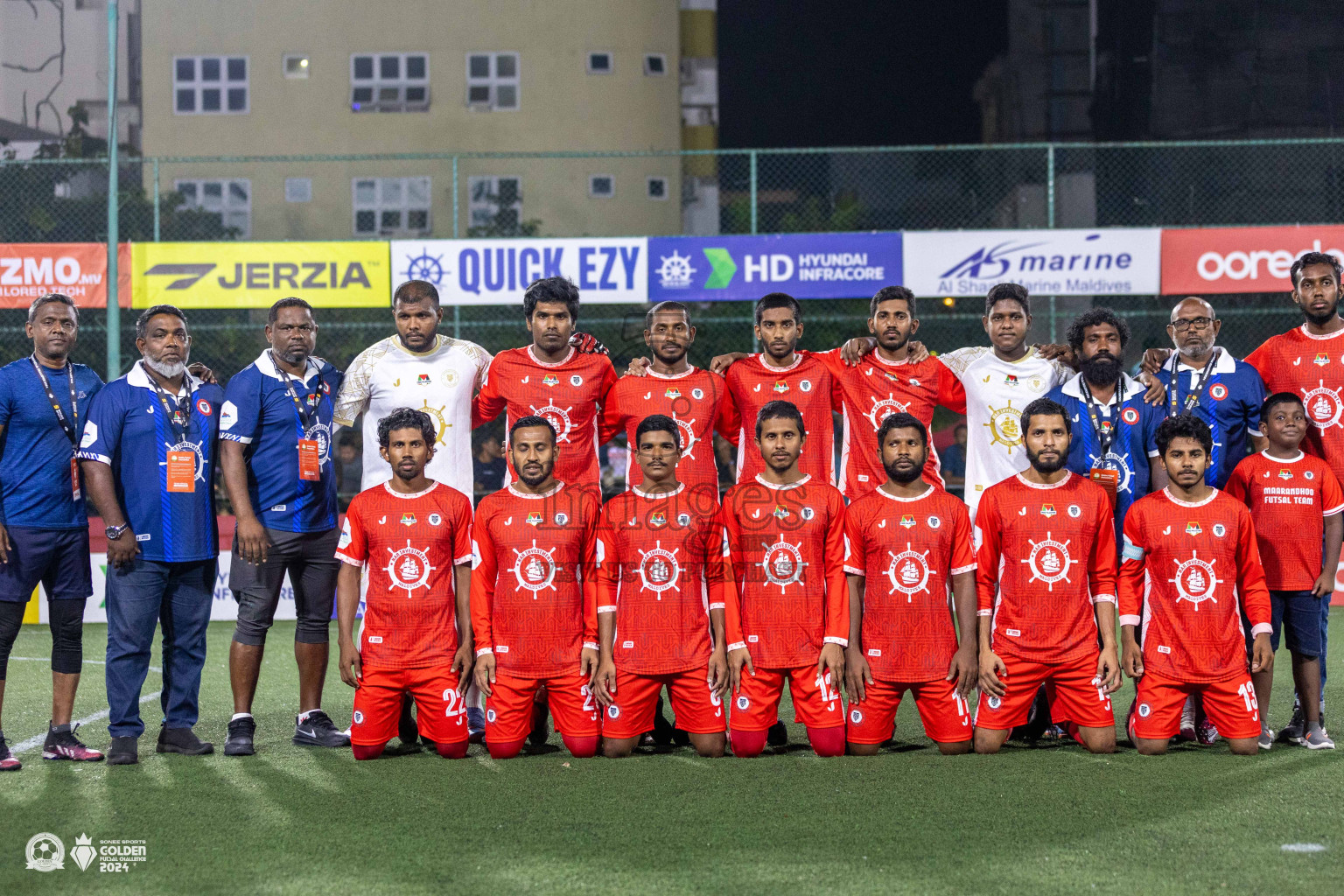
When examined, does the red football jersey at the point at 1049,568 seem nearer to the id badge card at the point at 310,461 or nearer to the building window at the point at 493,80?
the id badge card at the point at 310,461

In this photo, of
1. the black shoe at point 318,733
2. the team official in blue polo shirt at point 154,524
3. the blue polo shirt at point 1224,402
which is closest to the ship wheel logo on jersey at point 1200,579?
the blue polo shirt at point 1224,402

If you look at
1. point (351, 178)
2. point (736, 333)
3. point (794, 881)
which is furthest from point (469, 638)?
point (351, 178)

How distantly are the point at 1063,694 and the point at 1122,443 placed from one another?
123 centimetres

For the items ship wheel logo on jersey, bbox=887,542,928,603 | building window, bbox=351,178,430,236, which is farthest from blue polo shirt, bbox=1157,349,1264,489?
building window, bbox=351,178,430,236

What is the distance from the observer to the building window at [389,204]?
84.3 ft

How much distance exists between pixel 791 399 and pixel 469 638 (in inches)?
75.0

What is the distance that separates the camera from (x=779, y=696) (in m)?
5.63

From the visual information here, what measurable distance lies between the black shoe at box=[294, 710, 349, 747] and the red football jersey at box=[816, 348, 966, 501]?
265cm

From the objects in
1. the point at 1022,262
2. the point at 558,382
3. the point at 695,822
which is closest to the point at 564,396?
the point at 558,382

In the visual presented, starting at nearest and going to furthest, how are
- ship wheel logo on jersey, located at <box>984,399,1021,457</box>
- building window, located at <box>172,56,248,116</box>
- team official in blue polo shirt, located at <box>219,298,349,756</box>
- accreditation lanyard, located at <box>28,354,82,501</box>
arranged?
accreditation lanyard, located at <box>28,354,82,501</box>, team official in blue polo shirt, located at <box>219,298,349,756</box>, ship wheel logo on jersey, located at <box>984,399,1021,457</box>, building window, located at <box>172,56,248,116</box>

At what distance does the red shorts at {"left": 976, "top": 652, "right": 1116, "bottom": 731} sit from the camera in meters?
5.50

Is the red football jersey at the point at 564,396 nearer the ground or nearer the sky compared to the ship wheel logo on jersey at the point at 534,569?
nearer the sky

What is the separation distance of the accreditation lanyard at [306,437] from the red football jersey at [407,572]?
0.40 meters

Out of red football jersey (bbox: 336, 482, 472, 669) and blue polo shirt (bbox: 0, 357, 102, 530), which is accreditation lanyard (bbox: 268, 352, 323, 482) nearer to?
red football jersey (bbox: 336, 482, 472, 669)
